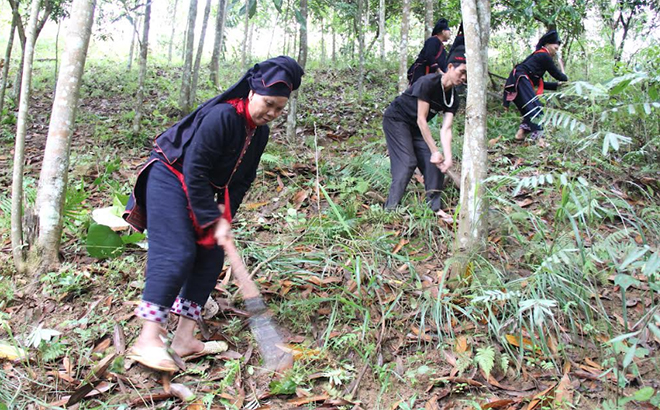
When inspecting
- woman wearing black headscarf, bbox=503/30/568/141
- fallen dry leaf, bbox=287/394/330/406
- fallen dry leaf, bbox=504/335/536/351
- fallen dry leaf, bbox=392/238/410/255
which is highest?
woman wearing black headscarf, bbox=503/30/568/141

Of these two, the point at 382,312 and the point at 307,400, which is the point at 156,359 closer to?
the point at 307,400

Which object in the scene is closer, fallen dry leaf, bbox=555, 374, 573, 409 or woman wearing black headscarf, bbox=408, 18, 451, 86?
fallen dry leaf, bbox=555, 374, 573, 409

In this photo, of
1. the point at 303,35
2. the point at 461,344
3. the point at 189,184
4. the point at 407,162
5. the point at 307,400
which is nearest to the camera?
the point at 189,184

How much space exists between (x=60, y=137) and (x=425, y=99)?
123 inches

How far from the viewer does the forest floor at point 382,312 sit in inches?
102

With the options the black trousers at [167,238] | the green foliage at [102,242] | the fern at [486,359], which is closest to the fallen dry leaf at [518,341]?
the fern at [486,359]

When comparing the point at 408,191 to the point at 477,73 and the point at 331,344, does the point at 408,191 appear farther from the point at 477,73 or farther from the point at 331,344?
the point at 331,344

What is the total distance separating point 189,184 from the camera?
2.51 m

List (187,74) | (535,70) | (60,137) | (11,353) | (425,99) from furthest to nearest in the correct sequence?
(187,74)
(535,70)
(425,99)
(60,137)
(11,353)

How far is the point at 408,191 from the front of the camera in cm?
493

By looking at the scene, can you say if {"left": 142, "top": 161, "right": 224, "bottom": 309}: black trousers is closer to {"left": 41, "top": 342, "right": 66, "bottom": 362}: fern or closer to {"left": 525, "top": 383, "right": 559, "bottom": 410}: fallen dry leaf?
{"left": 41, "top": 342, "right": 66, "bottom": 362}: fern

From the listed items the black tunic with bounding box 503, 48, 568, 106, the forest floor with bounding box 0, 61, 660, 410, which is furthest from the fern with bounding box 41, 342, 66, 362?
the black tunic with bounding box 503, 48, 568, 106

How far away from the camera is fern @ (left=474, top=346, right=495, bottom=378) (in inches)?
106

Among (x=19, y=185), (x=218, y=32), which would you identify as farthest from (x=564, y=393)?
(x=218, y=32)
